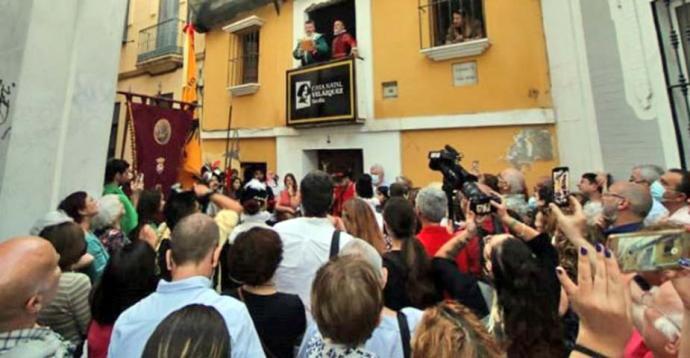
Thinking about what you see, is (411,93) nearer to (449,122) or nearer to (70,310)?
(449,122)

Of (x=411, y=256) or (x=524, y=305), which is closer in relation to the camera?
(x=524, y=305)

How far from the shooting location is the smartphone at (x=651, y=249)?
101cm

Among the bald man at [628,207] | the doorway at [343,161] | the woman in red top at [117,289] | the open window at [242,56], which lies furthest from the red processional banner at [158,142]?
the bald man at [628,207]

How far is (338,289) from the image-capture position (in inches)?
54.0

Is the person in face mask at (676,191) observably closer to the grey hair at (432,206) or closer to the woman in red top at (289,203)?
the grey hair at (432,206)

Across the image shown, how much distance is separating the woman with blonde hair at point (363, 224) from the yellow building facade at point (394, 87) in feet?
15.5

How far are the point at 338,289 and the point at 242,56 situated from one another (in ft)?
34.9

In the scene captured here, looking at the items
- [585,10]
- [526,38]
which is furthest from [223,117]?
[585,10]

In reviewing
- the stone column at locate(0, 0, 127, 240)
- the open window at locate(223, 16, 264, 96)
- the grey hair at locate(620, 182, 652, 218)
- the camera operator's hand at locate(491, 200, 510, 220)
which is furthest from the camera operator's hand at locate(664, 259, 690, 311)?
the open window at locate(223, 16, 264, 96)

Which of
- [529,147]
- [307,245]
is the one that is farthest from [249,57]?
[307,245]

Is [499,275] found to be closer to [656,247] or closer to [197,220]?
[656,247]

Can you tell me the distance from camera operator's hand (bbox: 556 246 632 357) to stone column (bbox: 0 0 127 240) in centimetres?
439

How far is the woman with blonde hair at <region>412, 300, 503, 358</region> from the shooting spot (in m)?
1.10

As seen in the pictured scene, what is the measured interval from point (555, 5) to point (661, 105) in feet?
7.65
